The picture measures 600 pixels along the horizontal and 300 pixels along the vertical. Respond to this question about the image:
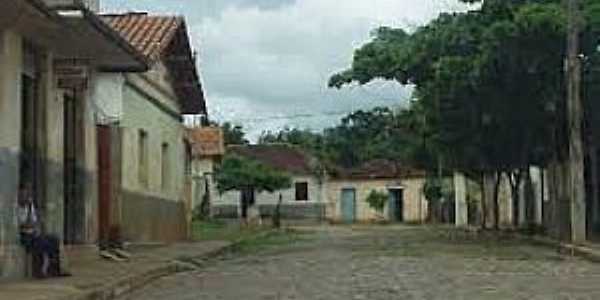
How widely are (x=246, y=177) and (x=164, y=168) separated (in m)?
38.4

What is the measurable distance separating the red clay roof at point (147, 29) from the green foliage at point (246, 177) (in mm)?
39452

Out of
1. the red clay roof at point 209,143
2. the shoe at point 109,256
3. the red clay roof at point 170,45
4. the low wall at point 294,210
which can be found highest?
the red clay roof at point 170,45

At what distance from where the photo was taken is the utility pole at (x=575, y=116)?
30.0 metres

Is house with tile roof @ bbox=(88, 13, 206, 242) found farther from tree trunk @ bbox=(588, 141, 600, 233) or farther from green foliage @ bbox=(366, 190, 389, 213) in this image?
green foliage @ bbox=(366, 190, 389, 213)

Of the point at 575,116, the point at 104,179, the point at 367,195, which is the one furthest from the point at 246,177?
the point at 104,179

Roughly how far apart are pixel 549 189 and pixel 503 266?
21024 millimetres

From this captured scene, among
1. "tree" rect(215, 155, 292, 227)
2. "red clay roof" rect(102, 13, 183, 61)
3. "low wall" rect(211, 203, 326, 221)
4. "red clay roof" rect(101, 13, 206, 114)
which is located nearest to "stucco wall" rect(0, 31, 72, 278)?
"red clay roof" rect(101, 13, 206, 114)

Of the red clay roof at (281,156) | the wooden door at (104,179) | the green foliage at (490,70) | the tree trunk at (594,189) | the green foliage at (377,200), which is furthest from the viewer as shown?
the red clay roof at (281,156)

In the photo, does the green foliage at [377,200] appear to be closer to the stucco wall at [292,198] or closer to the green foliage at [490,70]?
the stucco wall at [292,198]

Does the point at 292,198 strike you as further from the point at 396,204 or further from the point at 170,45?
the point at 170,45

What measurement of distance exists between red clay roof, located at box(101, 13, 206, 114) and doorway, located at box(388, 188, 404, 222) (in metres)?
46.5

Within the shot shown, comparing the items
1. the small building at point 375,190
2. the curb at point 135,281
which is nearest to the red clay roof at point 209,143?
the small building at point 375,190

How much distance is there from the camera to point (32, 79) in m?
19.9

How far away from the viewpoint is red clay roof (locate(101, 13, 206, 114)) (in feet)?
104
